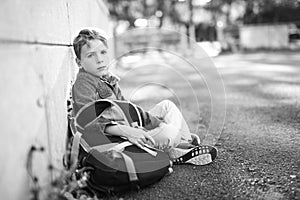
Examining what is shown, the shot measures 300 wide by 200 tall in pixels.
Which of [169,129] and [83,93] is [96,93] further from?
[169,129]

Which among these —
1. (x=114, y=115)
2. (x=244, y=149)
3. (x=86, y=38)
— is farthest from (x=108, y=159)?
(x=244, y=149)

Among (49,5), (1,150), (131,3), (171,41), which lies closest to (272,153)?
(49,5)

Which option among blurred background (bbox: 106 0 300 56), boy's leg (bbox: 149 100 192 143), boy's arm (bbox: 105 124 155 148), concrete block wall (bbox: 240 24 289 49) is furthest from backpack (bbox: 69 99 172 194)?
concrete block wall (bbox: 240 24 289 49)

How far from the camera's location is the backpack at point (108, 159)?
1957 millimetres

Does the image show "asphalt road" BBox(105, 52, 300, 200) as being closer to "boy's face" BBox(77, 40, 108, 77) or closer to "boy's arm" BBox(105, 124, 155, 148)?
"boy's arm" BBox(105, 124, 155, 148)

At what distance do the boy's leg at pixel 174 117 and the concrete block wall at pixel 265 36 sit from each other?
19393 mm

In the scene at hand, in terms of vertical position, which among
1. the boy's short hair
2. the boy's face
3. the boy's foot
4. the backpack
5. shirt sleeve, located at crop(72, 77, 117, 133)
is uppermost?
the boy's short hair

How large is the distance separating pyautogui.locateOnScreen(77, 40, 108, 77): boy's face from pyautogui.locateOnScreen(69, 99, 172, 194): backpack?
271mm

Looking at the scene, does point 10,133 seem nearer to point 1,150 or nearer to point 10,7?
point 1,150

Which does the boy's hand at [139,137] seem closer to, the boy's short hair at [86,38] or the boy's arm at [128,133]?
the boy's arm at [128,133]

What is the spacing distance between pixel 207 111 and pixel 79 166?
2.61 metres

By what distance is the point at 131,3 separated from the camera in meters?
22.0

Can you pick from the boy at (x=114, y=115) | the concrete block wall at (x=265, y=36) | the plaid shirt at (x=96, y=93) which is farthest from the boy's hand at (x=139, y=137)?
the concrete block wall at (x=265, y=36)

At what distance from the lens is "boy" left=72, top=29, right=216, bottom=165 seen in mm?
2172
